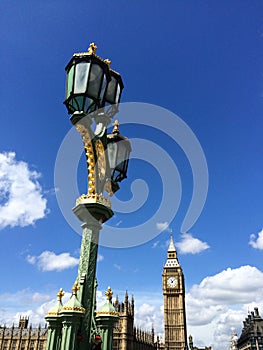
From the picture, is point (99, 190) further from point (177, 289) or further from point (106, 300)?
point (177, 289)

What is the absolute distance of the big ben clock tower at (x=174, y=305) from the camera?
110 metres

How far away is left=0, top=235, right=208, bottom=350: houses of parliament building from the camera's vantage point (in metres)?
81.2

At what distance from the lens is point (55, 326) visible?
958 centimetres

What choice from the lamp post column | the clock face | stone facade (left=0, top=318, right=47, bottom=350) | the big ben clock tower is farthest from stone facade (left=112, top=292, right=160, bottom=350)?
the lamp post column

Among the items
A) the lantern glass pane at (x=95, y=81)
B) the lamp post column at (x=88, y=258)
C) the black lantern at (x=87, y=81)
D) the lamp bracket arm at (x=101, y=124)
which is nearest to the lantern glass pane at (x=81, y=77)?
the black lantern at (x=87, y=81)

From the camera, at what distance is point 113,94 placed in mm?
11781

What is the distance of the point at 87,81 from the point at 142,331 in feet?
322

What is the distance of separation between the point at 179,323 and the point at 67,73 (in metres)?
117

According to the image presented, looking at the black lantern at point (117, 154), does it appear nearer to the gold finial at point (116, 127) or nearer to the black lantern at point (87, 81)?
the gold finial at point (116, 127)

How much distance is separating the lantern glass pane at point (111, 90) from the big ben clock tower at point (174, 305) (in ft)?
375

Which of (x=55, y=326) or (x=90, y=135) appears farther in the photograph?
(x=90, y=135)

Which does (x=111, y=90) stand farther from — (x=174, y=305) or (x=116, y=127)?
(x=174, y=305)

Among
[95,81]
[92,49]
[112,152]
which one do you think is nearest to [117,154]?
[112,152]

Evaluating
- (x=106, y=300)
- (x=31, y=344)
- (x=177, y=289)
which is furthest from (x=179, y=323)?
(x=106, y=300)
